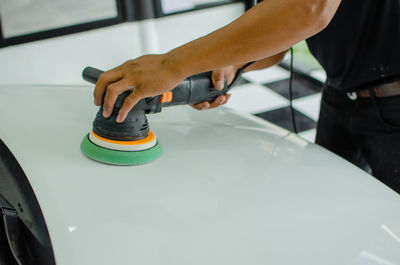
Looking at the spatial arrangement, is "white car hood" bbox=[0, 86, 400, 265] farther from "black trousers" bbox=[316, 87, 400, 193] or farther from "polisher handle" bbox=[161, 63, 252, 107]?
"black trousers" bbox=[316, 87, 400, 193]

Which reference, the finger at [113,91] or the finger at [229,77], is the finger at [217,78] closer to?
the finger at [229,77]

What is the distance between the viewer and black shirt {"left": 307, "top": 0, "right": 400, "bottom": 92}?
43.3 inches

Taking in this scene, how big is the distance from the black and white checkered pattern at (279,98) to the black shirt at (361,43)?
155 centimetres

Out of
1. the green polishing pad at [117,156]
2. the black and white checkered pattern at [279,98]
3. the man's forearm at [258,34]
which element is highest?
the man's forearm at [258,34]

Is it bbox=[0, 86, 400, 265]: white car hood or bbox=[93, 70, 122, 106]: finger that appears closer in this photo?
bbox=[0, 86, 400, 265]: white car hood

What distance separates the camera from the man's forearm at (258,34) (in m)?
0.81

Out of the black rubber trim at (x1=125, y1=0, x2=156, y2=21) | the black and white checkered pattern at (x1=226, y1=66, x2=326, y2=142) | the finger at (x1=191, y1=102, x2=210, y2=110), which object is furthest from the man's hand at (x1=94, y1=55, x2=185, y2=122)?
the black rubber trim at (x1=125, y1=0, x2=156, y2=21)

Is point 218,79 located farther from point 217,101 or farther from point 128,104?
point 128,104

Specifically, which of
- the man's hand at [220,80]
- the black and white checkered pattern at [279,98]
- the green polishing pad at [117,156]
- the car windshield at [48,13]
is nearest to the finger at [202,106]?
the man's hand at [220,80]

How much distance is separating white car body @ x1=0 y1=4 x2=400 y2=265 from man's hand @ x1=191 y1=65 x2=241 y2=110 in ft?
0.09

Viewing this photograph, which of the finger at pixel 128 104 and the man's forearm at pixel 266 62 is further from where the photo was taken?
the man's forearm at pixel 266 62

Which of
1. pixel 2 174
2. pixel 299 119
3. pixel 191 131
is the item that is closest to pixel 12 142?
pixel 2 174

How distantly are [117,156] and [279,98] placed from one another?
235cm

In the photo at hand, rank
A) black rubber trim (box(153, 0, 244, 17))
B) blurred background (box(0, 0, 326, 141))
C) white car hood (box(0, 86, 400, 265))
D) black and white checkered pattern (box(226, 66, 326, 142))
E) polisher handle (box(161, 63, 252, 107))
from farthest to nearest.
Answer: black rubber trim (box(153, 0, 244, 17))
blurred background (box(0, 0, 326, 141))
black and white checkered pattern (box(226, 66, 326, 142))
polisher handle (box(161, 63, 252, 107))
white car hood (box(0, 86, 400, 265))
